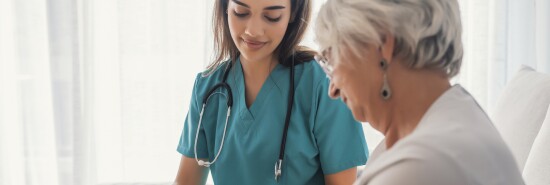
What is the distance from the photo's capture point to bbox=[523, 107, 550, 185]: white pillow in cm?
143

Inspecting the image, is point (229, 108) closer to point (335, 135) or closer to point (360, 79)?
point (335, 135)

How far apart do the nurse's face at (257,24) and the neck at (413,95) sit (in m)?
0.62

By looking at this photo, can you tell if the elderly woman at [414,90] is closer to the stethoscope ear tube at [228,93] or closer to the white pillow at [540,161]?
the white pillow at [540,161]

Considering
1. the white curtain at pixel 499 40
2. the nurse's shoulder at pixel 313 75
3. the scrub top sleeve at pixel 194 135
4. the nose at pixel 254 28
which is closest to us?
the nose at pixel 254 28

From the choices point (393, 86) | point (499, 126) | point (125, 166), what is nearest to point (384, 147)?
point (393, 86)

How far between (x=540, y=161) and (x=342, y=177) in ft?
1.46

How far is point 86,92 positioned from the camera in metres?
2.90

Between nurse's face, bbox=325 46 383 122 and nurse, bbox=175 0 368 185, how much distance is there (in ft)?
1.89

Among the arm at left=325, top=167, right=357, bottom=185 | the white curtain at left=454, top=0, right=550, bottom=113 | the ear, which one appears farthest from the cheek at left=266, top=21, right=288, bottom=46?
the white curtain at left=454, top=0, right=550, bottom=113

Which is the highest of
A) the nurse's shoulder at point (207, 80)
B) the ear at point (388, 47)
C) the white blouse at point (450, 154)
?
the ear at point (388, 47)

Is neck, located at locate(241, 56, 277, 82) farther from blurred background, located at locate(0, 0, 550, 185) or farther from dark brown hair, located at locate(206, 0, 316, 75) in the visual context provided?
blurred background, located at locate(0, 0, 550, 185)

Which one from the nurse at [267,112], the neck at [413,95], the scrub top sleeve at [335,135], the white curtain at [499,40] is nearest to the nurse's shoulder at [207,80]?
the nurse at [267,112]

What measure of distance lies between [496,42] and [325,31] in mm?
1988

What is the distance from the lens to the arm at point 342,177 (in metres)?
1.68
